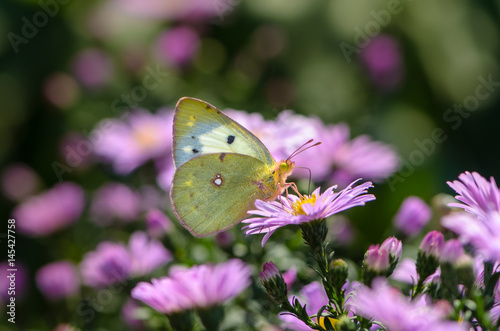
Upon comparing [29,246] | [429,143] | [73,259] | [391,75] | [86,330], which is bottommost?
[29,246]

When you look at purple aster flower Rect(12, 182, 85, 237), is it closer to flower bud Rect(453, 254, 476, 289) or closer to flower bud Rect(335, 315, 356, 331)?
flower bud Rect(335, 315, 356, 331)

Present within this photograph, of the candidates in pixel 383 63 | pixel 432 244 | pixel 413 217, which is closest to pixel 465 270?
pixel 432 244

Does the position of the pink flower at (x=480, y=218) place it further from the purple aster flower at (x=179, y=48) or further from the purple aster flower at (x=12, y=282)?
the purple aster flower at (x=179, y=48)

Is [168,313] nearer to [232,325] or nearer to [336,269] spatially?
[232,325]

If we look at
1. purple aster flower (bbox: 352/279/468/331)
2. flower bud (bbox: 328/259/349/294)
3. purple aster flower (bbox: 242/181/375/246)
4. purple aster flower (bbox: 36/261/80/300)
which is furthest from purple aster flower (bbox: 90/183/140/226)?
purple aster flower (bbox: 352/279/468/331)

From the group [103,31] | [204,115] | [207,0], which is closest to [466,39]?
[207,0]
